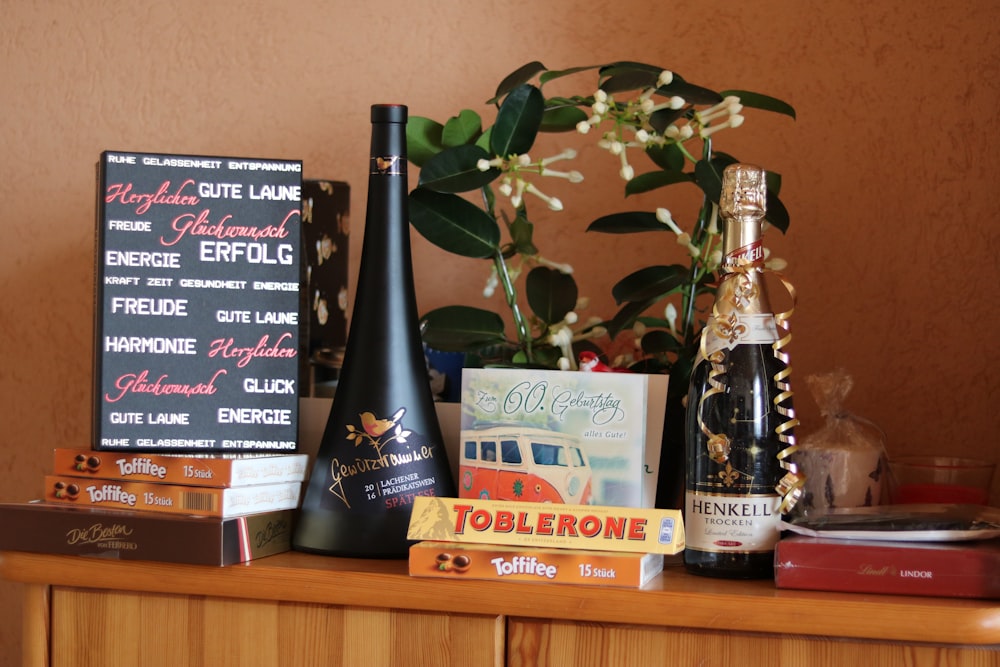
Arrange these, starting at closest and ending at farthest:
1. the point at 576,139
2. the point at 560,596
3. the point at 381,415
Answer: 1. the point at 560,596
2. the point at 381,415
3. the point at 576,139

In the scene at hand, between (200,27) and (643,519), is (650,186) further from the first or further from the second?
(200,27)

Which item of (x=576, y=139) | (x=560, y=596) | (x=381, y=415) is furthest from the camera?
(x=576, y=139)

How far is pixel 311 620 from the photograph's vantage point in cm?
82

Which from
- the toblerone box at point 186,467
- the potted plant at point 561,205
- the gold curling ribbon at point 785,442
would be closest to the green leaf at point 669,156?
the potted plant at point 561,205

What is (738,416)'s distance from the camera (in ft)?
2.63

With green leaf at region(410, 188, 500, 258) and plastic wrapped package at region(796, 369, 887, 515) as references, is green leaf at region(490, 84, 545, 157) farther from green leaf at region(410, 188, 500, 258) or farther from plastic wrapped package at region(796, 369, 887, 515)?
plastic wrapped package at region(796, 369, 887, 515)

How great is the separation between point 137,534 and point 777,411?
0.55 m

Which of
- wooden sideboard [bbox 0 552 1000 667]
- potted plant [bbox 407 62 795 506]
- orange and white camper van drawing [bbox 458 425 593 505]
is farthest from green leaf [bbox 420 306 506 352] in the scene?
wooden sideboard [bbox 0 552 1000 667]

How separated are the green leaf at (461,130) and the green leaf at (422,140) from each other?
0.07ft

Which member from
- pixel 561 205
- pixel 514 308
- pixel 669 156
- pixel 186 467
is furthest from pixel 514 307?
pixel 186 467

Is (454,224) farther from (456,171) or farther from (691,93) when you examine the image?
(691,93)

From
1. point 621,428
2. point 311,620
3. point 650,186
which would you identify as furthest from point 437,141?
point 311,620

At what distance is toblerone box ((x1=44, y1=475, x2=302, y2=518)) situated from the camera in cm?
84

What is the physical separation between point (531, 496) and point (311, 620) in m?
0.21
